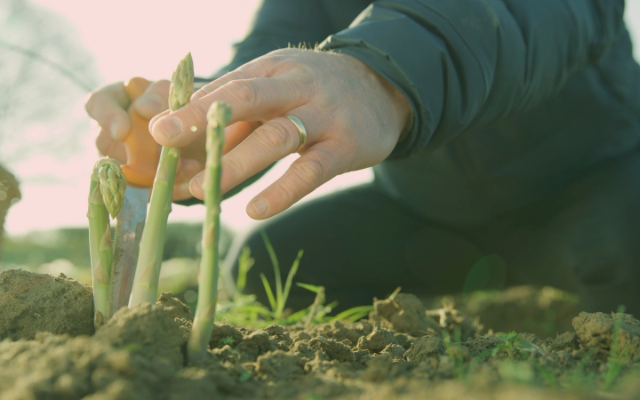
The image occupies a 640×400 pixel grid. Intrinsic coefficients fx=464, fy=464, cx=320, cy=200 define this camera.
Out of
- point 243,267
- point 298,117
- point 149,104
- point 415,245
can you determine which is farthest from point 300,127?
point 415,245

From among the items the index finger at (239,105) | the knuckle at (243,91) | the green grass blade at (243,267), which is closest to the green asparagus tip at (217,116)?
the index finger at (239,105)

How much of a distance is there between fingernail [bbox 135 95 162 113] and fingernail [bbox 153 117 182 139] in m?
0.49

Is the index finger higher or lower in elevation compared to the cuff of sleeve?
lower

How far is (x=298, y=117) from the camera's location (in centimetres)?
113

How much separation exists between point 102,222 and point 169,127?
0.28 metres

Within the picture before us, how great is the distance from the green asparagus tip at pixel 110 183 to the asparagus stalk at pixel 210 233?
0.37 metres

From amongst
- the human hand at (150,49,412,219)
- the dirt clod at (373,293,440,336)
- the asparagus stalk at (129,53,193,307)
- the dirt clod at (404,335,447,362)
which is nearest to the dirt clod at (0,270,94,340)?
the asparagus stalk at (129,53,193,307)

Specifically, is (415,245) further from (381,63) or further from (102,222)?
(102,222)

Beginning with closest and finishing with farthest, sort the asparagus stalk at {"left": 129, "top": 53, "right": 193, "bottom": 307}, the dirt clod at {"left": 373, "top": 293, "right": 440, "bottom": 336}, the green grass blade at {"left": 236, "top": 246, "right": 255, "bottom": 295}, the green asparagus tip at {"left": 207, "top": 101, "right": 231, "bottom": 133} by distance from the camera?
1. the green asparagus tip at {"left": 207, "top": 101, "right": 231, "bottom": 133}
2. the asparagus stalk at {"left": 129, "top": 53, "right": 193, "bottom": 307}
3. the dirt clod at {"left": 373, "top": 293, "right": 440, "bottom": 336}
4. the green grass blade at {"left": 236, "top": 246, "right": 255, "bottom": 295}

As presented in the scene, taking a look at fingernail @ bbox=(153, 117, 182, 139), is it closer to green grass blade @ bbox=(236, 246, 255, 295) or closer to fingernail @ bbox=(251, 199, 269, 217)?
fingernail @ bbox=(251, 199, 269, 217)

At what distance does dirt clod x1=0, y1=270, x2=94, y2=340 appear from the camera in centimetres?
98

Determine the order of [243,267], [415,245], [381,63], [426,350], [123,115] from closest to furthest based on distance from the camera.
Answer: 1. [426,350]
2. [381,63]
3. [123,115]
4. [243,267]
5. [415,245]

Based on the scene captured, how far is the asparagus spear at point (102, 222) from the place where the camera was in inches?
38.8

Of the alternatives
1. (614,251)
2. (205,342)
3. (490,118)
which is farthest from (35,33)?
(614,251)
